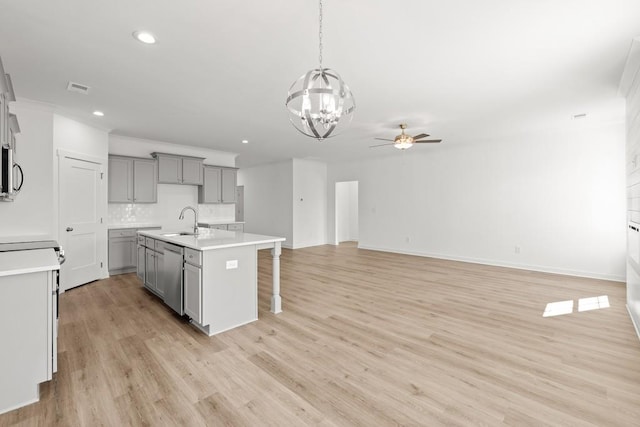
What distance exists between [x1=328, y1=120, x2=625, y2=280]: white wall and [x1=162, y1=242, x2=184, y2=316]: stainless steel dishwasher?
5.60m

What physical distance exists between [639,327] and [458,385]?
7.46 feet

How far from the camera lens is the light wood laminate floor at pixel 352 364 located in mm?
1776

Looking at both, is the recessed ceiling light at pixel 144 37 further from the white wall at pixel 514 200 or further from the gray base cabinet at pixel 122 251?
the white wall at pixel 514 200

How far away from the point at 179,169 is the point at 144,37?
166 inches

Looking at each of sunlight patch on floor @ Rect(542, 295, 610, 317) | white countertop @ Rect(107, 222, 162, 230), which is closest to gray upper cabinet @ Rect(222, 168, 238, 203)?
white countertop @ Rect(107, 222, 162, 230)

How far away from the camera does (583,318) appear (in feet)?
10.7

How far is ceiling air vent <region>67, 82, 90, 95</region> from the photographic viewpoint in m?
3.19

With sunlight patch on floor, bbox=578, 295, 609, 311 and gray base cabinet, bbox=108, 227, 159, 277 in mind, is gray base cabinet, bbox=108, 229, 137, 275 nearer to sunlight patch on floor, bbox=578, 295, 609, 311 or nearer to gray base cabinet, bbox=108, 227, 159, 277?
gray base cabinet, bbox=108, 227, 159, 277

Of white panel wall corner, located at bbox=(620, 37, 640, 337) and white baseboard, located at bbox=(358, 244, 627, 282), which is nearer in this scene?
white panel wall corner, located at bbox=(620, 37, 640, 337)

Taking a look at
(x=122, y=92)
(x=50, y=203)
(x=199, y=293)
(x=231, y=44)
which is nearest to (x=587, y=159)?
(x=231, y=44)

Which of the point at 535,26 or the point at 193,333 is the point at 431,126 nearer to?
the point at 535,26

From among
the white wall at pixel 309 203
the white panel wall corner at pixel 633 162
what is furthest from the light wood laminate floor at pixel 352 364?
the white wall at pixel 309 203

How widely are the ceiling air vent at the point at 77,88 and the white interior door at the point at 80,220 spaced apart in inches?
55.8

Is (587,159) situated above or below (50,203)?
above
